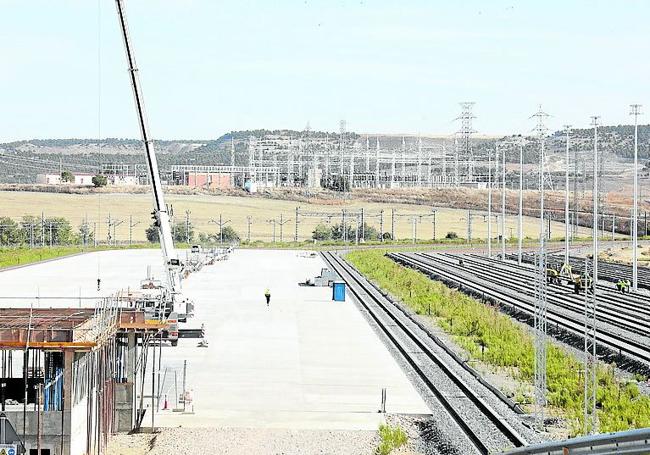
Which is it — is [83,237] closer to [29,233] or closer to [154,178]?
[29,233]

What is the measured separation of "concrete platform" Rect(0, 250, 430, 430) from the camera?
27672 millimetres

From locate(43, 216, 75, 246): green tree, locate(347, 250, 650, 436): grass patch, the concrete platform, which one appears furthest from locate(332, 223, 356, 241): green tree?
the concrete platform

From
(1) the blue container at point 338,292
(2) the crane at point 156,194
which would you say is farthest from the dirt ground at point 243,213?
(2) the crane at point 156,194

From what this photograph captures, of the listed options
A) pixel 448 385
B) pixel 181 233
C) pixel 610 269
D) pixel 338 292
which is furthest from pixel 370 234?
pixel 448 385

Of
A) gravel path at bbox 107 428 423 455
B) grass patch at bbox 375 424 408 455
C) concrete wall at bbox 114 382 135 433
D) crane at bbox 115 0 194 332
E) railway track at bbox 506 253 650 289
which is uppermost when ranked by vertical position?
crane at bbox 115 0 194 332

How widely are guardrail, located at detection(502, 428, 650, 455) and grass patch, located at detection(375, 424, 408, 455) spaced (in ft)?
23.7

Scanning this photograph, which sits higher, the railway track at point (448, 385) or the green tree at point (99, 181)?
the green tree at point (99, 181)

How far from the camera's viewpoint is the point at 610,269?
79.4m

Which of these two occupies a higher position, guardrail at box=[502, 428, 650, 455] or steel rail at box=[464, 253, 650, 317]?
guardrail at box=[502, 428, 650, 455]

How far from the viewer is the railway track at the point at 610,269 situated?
70.0 m

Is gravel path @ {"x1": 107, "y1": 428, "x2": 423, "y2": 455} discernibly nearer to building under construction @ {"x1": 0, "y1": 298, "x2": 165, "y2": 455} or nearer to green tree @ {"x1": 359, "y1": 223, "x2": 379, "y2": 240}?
building under construction @ {"x1": 0, "y1": 298, "x2": 165, "y2": 455}

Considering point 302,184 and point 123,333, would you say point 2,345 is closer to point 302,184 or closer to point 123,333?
point 123,333

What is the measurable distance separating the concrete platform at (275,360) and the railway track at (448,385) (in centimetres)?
68

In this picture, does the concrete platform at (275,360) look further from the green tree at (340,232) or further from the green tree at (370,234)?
the green tree at (370,234)
